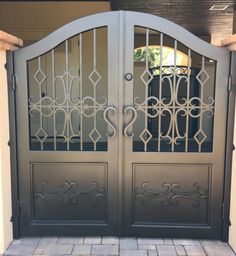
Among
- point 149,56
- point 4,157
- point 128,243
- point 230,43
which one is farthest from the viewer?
point 149,56

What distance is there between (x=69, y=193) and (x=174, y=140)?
→ 0.93 meters

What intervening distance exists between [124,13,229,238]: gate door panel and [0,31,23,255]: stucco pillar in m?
0.89

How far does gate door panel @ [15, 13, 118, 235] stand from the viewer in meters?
2.50

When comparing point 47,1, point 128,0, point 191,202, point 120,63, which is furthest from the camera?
point 47,1

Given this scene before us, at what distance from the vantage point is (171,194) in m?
2.60

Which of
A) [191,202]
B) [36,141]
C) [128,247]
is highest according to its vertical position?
[36,141]

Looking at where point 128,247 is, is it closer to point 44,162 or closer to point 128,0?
point 44,162

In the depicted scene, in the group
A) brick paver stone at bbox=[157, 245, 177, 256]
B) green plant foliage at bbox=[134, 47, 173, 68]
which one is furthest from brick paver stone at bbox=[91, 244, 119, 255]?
green plant foliage at bbox=[134, 47, 173, 68]

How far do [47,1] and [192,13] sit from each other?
275 cm

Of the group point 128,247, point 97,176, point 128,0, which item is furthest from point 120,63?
point 128,0

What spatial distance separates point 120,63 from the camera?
8.01 feet

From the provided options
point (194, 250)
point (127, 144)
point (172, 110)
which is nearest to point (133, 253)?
point (194, 250)

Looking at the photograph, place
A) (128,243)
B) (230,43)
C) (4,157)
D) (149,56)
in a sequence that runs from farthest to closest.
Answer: (149,56)
(128,243)
(4,157)
(230,43)

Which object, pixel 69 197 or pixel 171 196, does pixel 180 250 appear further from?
pixel 69 197
